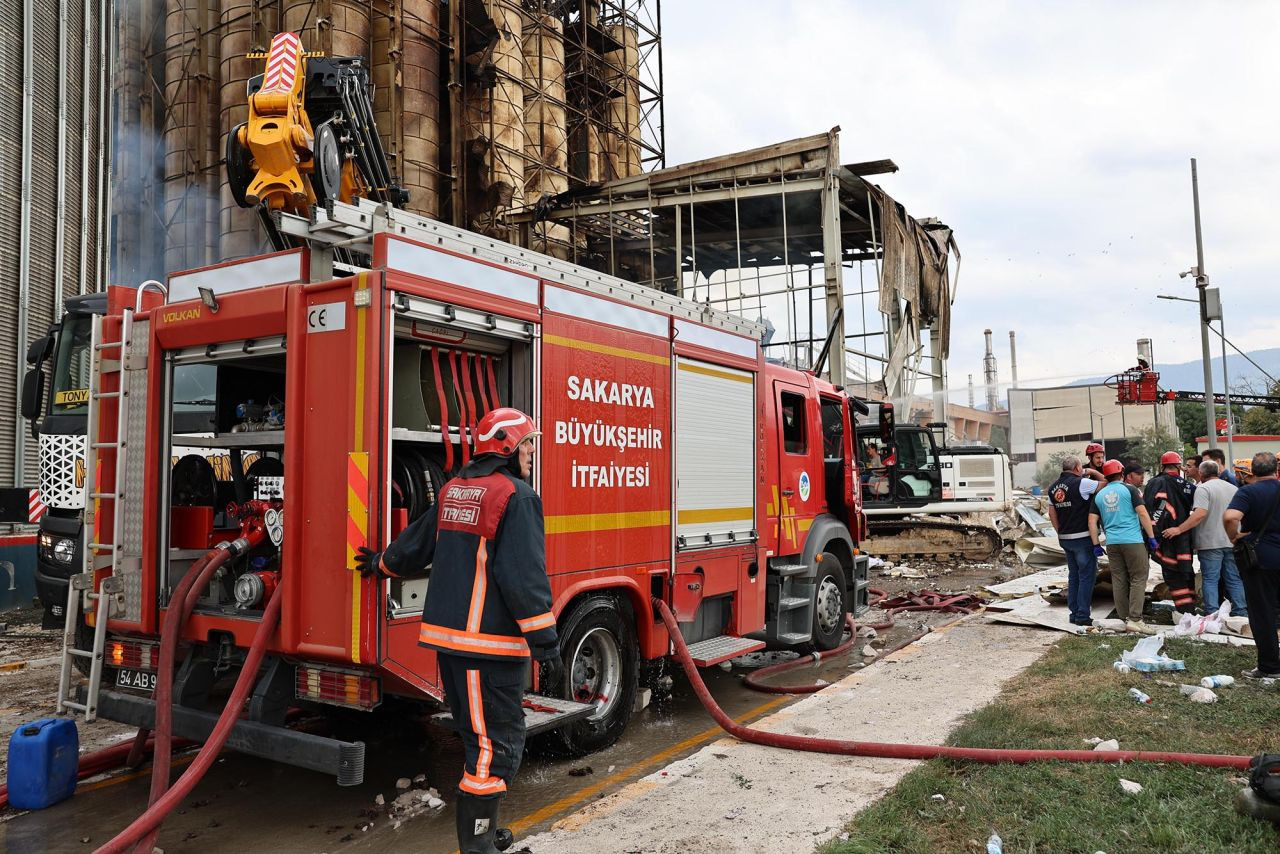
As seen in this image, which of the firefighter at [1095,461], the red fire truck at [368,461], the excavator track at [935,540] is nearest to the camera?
the red fire truck at [368,461]

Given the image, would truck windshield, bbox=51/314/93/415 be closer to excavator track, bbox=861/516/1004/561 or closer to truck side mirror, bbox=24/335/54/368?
Result: truck side mirror, bbox=24/335/54/368

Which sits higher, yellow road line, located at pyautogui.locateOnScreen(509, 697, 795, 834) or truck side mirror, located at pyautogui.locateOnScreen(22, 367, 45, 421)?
truck side mirror, located at pyautogui.locateOnScreen(22, 367, 45, 421)

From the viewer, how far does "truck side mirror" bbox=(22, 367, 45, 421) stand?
9.21 metres

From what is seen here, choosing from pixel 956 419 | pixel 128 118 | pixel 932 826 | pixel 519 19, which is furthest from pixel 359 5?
pixel 956 419

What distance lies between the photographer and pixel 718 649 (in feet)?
22.2

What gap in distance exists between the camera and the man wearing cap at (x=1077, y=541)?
917cm

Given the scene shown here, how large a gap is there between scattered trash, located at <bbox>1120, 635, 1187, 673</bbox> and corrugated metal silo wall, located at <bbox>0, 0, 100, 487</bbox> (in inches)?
655

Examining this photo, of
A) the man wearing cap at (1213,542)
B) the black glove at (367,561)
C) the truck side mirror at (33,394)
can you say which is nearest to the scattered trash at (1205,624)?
the man wearing cap at (1213,542)

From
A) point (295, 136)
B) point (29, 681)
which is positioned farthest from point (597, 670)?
point (29, 681)

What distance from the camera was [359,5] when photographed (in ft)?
62.8

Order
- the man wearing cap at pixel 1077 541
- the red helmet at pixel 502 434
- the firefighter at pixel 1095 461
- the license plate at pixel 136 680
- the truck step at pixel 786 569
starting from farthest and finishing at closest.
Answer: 1. the firefighter at pixel 1095 461
2. the man wearing cap at pixel 1077 541
3. the truck step at pixel 786 569
4. the license plate at pixel 136 680
5. the red helmet at pixel 502 434

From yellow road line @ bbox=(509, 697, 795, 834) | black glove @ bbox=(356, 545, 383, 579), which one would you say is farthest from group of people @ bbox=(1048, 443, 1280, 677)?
black glove @ bbox=(356, 545, 383, 579)

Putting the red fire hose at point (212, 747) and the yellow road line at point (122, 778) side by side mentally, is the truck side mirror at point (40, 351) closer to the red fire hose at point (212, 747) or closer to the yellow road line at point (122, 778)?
the yellow road line at point (122, 778)

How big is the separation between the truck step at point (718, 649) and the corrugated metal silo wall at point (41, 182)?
14.0 metres
